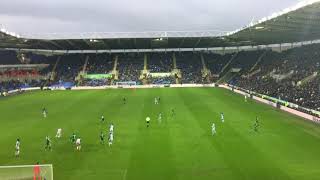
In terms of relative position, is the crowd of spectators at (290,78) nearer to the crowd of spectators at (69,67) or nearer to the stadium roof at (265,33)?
the stadium roof at (265,33)

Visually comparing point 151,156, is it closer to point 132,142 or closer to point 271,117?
point 132,142

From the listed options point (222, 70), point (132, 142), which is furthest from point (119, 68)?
point (132, 142)

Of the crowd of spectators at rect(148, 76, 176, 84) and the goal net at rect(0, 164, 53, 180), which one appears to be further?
the crowd of spectators at rect(148, 76, 176, 84)

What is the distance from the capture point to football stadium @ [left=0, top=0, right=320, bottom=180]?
2648 cm

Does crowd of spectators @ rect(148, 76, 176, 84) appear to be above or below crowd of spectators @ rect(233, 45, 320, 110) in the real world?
below

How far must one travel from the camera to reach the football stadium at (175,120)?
86.9 ft

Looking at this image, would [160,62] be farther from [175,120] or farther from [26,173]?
[26,173]

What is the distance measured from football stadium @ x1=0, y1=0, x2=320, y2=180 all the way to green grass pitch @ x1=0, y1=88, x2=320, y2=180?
0.07m

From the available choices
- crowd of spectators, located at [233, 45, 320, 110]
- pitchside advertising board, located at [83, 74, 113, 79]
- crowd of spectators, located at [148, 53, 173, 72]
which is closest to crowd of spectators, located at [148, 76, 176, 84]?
crowd of spectators, located at [148, 53, 173, 72]

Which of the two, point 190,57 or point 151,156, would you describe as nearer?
point 151,156

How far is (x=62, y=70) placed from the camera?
116 m

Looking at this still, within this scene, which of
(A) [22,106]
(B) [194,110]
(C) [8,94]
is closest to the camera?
(B) [194,110]

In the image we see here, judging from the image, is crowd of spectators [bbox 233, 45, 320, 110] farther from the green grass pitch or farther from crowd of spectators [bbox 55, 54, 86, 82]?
crowd of spectators [bbox 55, 54, 86, 82]

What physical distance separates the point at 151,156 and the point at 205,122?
615 inches
